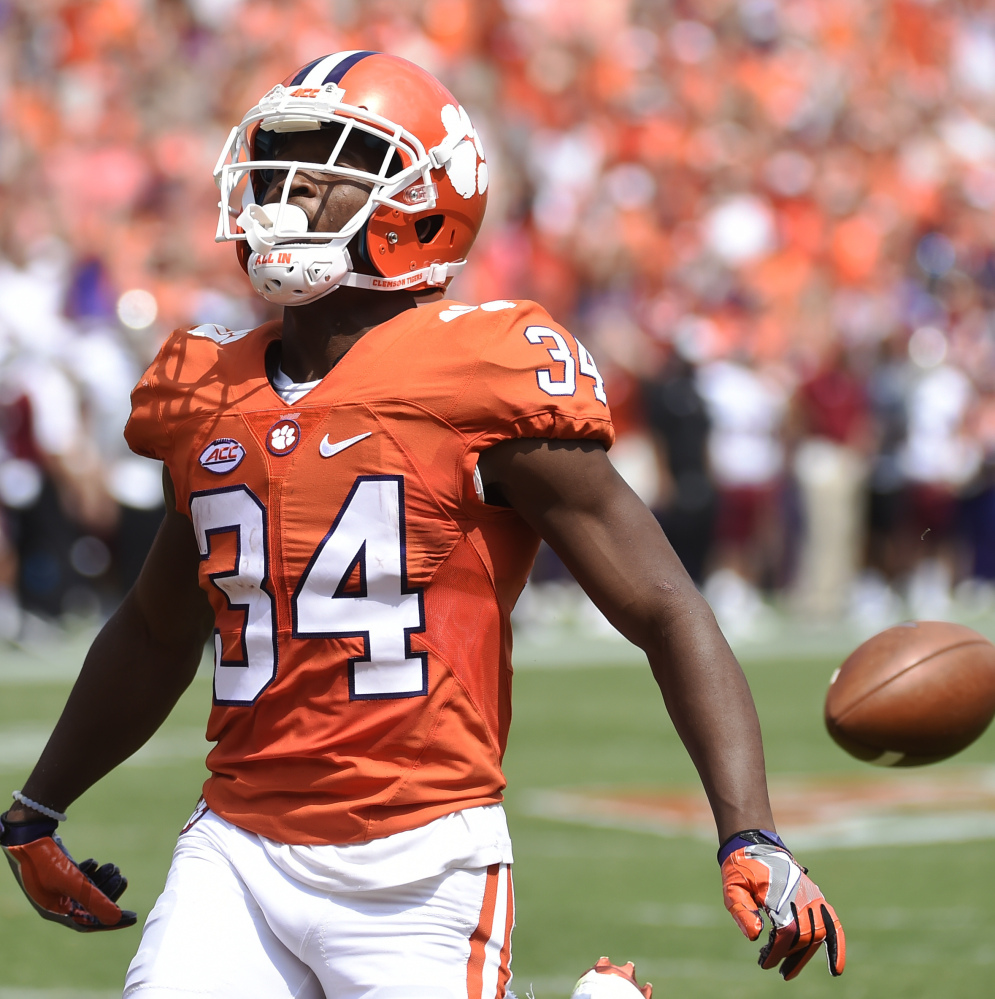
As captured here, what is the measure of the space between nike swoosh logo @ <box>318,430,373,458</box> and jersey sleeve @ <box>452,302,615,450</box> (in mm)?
129

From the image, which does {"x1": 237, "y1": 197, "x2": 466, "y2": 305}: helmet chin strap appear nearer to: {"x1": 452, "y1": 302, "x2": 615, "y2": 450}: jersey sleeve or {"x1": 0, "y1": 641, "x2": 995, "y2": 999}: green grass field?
{"x1": 452, "y1": 302, "x2": 615, "y2": 450}: jersey sleeve

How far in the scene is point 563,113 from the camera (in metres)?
15.4

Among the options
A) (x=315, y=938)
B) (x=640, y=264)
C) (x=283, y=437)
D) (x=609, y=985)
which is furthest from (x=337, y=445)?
(x=640, y=264)

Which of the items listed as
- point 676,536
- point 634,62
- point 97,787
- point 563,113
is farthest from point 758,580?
point 97,787

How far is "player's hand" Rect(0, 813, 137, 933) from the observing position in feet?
9.45

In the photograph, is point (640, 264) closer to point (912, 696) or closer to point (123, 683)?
point (912, 696)

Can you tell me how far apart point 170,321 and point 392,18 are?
518cm

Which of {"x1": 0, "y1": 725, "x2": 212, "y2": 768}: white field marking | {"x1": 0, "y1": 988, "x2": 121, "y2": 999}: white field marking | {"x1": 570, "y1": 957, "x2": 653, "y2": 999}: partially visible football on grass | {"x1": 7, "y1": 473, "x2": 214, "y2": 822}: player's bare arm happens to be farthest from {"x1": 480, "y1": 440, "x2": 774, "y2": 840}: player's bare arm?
{"x1": 0, "y1": 725, "x2": 212, "y2": 768}: white field marking

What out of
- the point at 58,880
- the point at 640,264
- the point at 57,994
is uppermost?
the point at 58,880

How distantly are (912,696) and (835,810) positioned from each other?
3504mm

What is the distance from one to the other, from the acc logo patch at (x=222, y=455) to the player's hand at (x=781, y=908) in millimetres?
875

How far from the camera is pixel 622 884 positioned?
5590 mm

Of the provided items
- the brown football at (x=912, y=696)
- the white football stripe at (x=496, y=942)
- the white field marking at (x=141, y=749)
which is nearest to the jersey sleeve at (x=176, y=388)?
the white football stripe at (x=496, y=942)

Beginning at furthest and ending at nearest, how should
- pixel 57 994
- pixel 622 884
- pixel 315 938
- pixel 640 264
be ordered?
pixel 640 264, pixel 622 884, pixel 57 994, pixel 315 938
